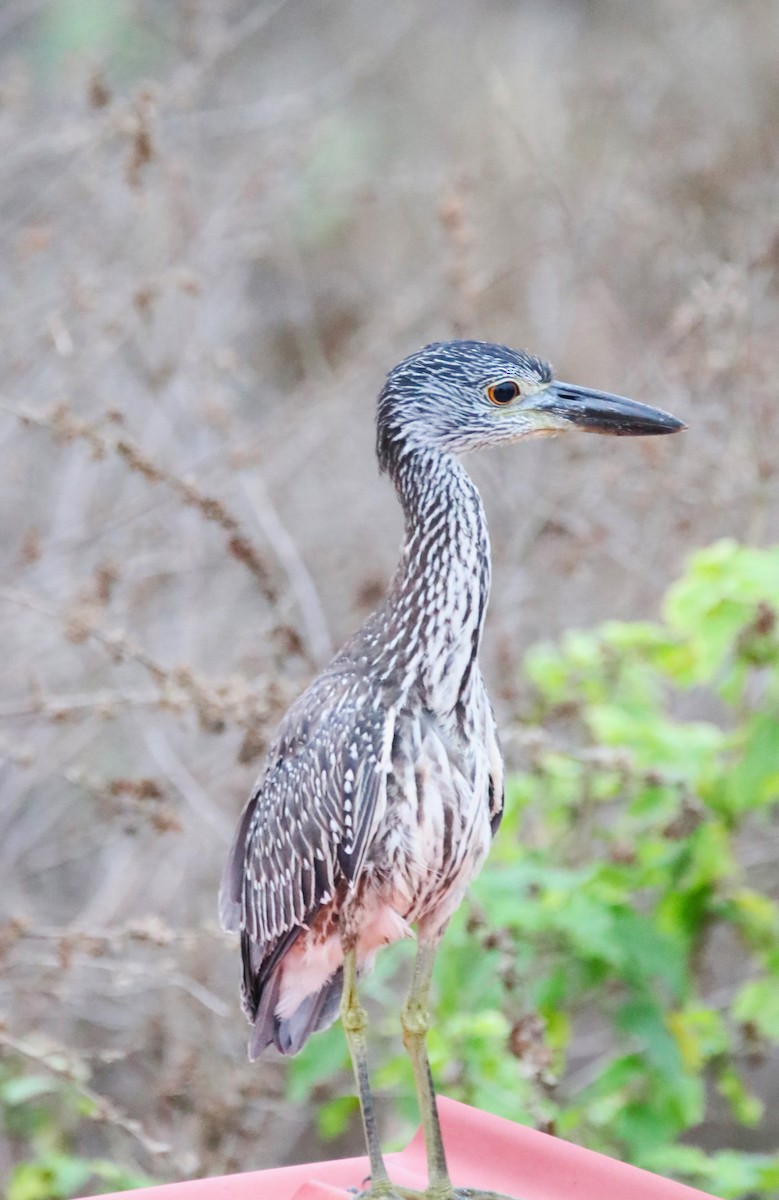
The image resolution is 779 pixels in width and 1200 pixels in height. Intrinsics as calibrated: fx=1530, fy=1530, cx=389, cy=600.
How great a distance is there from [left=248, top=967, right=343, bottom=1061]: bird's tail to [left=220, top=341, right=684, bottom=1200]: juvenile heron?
0.14m

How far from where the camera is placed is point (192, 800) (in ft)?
18.1

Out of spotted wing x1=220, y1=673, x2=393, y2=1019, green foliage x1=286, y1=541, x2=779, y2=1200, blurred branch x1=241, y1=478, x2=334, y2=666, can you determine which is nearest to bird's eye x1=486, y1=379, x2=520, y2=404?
spotted wing x1=220, y1=673, x2=393, y2=1019

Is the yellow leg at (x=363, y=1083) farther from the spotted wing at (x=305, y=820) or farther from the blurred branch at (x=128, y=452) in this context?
the blurred branch at (x=128, y=452)

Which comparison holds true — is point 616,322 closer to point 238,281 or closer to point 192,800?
point 238,281

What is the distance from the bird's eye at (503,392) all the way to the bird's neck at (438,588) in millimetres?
161

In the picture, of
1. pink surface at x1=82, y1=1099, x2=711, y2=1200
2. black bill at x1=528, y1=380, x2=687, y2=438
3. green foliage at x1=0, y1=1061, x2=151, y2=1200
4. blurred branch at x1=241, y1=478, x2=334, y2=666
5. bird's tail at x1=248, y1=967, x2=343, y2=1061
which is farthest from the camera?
blurred branch at x1=241, y1=478, x2=334, y2=666

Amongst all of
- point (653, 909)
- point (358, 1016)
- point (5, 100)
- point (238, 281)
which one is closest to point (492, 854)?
point (653, 909)

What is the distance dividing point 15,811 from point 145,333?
216cm

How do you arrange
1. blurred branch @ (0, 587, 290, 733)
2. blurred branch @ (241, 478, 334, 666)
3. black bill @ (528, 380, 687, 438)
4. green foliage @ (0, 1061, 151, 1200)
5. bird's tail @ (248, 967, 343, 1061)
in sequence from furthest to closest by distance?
blurred branch @ (241, 478, 334, 666) → green foliage @ (0, 1061, 151, 1200) → blurred branch @ (0, 587, 290, 733) → bird's tail @ (248, 967, 343, 1061) → black bill @ (528, 380, 687, 438)

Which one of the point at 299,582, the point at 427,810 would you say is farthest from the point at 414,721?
the point at 299,582

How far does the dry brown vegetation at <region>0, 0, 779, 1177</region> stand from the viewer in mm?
4777

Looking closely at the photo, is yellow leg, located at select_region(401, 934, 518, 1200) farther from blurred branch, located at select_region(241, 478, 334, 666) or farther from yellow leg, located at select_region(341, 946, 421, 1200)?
blurred branch, located at select_region(241, 478, 334, 666)

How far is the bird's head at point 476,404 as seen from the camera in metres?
3.25

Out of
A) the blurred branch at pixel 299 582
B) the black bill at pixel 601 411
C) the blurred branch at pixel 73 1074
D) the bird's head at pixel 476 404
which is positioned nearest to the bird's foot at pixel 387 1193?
the blurred branch at pixel 73 1074
